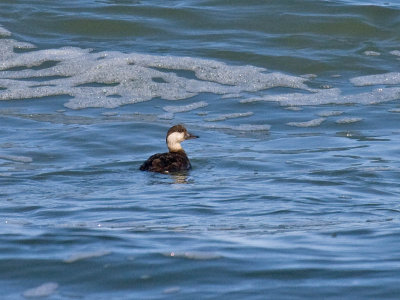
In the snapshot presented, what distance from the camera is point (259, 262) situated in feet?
18.4

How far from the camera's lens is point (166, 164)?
392 inches

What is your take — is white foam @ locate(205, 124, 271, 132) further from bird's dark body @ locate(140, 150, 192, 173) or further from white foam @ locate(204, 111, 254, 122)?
bird's dark body @ locate(140, 150, 192, 173)

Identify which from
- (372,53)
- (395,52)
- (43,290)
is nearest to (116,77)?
(372,53)

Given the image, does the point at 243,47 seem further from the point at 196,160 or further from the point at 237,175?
the point at 237,175

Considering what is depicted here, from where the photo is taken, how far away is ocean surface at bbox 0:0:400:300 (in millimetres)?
5508

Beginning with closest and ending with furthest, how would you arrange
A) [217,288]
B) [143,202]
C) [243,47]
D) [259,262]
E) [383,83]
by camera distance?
[217,288], [259,262], [143,202], [383,83], [243,47]

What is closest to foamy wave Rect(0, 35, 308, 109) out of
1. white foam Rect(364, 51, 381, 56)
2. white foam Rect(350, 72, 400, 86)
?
white foam Rect(350, 72, 400, 86)

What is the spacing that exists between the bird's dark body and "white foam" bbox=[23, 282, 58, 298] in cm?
449

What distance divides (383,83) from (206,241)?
8710mm

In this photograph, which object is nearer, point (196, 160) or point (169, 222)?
point (169, 222)

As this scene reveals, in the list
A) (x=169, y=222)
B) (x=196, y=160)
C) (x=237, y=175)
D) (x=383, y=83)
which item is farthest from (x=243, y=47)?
(x=169, y=222)

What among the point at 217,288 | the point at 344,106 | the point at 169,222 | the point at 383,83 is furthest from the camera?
the point at 383,83

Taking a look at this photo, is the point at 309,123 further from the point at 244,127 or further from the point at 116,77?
the point at 116,77

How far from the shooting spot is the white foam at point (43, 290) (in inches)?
201
